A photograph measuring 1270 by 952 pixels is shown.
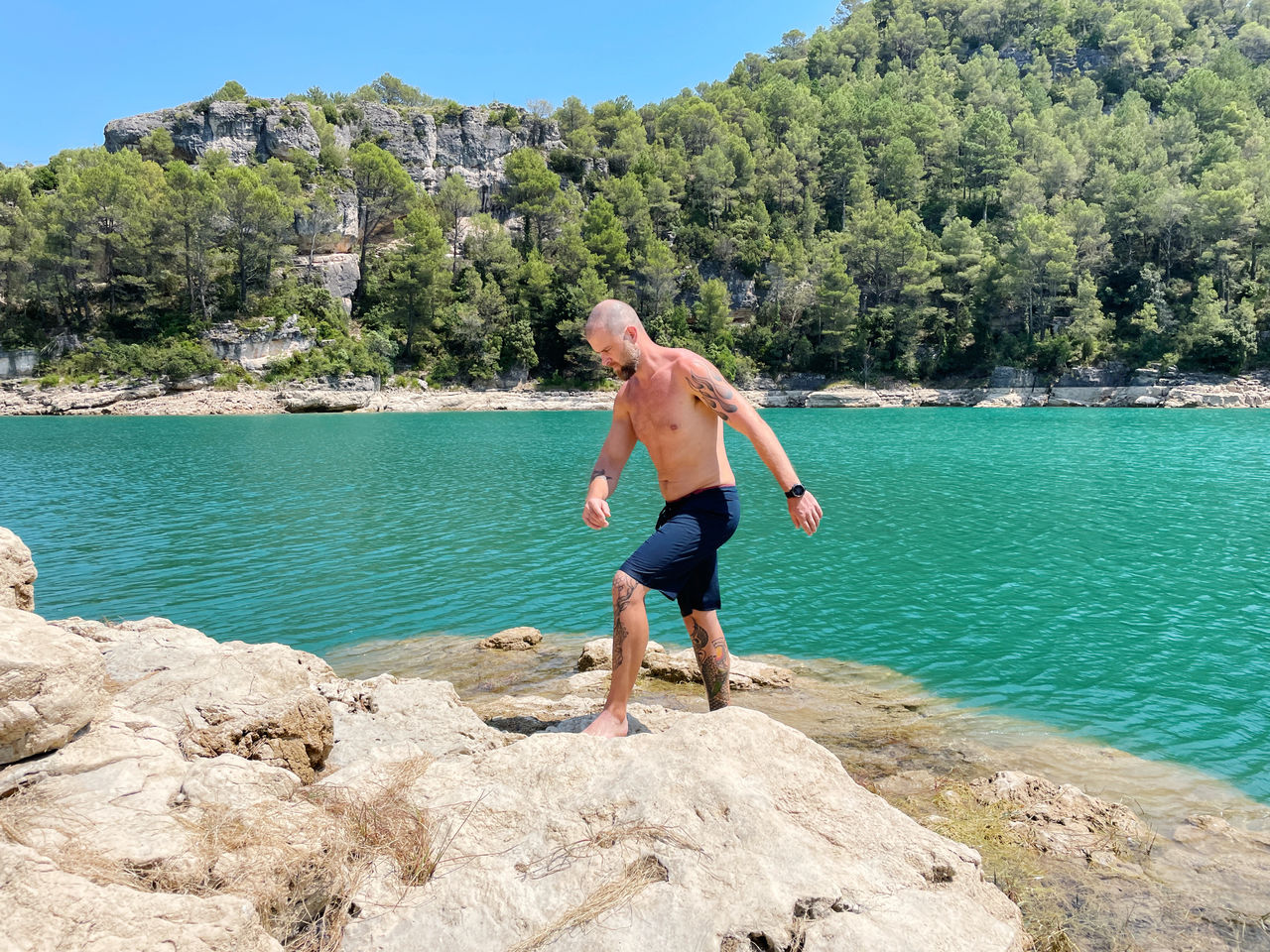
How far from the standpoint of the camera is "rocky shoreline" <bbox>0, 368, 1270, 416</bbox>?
5522 centimetres

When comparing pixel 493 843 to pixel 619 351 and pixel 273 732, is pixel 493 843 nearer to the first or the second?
pixel 273 732

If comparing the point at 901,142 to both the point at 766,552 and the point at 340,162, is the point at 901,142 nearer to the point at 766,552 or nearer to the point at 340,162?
the point at 340,162

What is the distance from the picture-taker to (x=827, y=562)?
13.0 metres

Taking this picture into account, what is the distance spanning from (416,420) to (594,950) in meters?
50.9

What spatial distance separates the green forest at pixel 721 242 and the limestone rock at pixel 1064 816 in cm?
6343

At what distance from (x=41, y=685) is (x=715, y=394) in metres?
3.30

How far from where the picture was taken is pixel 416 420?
166ft

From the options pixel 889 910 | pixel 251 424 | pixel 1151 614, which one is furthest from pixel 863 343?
pixel 889 910

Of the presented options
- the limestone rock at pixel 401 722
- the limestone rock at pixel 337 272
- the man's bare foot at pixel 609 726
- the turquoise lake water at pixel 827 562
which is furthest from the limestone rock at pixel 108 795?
the limestone rock at pixel 337 272

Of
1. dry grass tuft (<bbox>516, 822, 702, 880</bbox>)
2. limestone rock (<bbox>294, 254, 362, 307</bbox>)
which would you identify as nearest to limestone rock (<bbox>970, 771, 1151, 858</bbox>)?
dry grass tuft (<bbox>516, 822, 702, 880</bbox>)

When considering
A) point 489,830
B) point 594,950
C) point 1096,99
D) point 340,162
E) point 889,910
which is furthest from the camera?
point 1096,99

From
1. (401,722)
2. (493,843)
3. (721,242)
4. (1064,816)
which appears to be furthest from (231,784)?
(721,242)

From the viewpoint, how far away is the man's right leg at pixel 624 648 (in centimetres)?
384

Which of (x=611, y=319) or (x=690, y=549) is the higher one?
(x=611, y=319)
